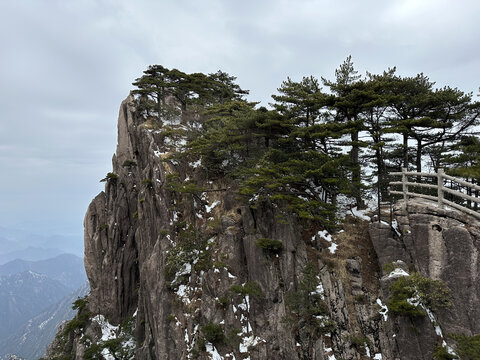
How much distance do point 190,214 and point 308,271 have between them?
42.6ft

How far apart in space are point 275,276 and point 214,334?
18.8 feet

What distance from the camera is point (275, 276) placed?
54.9ft

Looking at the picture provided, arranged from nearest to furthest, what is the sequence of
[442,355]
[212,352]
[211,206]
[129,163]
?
1. [442,355]
2. [212,352]
3. [211,206]
4. [129,163]

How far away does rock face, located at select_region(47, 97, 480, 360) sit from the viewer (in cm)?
1152

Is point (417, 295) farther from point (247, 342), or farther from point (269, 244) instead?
point (247, 342)

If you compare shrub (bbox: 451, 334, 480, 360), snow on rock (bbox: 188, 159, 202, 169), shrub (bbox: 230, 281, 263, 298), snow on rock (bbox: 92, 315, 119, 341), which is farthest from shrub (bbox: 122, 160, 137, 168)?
shrub (bbox: 451, 334, 480, 360)

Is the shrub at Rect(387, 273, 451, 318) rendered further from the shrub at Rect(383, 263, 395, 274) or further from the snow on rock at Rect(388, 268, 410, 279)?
the shrub at Rect(383, 263, 395, 274)

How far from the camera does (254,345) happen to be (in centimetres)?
1599

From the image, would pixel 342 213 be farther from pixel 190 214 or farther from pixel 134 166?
pixel 134 166

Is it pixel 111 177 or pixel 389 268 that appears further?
pixel 111 177

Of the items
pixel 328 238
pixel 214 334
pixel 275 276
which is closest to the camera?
pixel 275 276

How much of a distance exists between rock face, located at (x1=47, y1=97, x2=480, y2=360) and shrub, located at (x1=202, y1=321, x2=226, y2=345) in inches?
2.9

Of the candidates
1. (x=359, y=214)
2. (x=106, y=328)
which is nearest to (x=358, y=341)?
(x=359, y=214)

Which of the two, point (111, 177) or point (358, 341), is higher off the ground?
point (111, 177)
